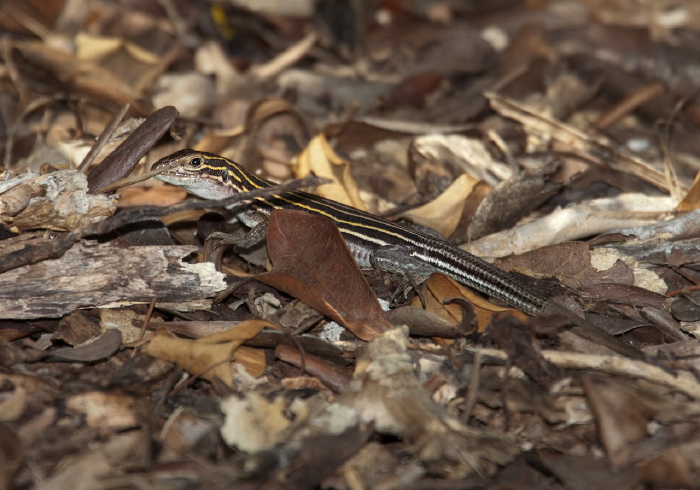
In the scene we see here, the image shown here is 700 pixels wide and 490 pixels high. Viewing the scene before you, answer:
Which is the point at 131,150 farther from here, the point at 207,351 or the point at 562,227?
the point at 562,227

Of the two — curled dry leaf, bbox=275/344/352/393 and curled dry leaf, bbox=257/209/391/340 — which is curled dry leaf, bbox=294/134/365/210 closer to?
curled dry leaf, bbox=257/209/391/340

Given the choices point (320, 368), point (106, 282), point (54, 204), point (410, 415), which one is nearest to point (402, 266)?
point (320, 368)

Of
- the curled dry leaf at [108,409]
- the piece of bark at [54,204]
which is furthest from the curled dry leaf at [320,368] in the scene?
the piece of bark at [54,204]

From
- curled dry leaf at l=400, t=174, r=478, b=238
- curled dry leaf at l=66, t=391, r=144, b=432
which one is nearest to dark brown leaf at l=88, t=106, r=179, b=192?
curled dry leaf at l=66, t=391, r=144, b=432

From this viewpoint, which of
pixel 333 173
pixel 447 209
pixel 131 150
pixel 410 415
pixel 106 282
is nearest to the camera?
pixel 410 415

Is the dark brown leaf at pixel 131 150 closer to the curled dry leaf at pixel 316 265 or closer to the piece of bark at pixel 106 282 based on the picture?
the piece of bark at pixel 106 282

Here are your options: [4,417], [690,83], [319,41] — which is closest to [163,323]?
[4,417]
